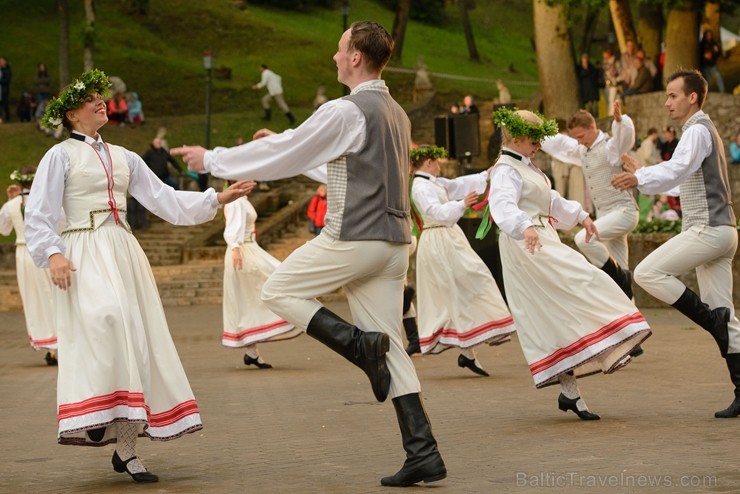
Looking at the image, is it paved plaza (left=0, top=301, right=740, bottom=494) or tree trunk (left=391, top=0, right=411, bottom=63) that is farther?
tree trunk (left=391, top=0, right=411, bottom=63)

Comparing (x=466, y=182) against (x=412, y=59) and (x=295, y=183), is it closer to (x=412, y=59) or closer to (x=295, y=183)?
(x=295, y=183)

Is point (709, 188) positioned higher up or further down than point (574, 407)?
higher up

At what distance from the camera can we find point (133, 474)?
7305mm

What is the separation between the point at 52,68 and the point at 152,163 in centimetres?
2201

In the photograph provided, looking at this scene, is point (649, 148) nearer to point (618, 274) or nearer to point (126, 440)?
point (618, 274)

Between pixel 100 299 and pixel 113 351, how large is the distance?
0.28 m

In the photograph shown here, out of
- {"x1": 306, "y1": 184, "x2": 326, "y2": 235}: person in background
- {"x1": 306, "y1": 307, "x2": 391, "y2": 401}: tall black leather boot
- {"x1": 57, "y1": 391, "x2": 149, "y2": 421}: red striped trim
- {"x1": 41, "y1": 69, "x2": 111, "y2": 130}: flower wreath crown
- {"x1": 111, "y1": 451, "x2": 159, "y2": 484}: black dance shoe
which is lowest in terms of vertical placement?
{"x1": 306, "y1": 184, "x2": 326, "y2": 235}: person in background

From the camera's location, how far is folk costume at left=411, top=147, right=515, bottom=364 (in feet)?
41.2

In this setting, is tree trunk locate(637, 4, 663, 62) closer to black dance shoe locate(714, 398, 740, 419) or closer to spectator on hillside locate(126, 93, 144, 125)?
spectator on hillside locate(126, 93, 144, 125)

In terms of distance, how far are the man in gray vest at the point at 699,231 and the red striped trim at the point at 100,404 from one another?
356 centimetres

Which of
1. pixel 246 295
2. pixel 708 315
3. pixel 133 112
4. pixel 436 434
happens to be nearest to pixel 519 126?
pixel 708 315

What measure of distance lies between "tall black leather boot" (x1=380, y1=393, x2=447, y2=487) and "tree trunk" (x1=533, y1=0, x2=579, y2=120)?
1071 inches

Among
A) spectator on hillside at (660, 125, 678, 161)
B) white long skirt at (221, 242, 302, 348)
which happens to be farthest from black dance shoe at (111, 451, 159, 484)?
spectator on hillside at (660, 125, 678, 161)

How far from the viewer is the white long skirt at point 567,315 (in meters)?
9.08
